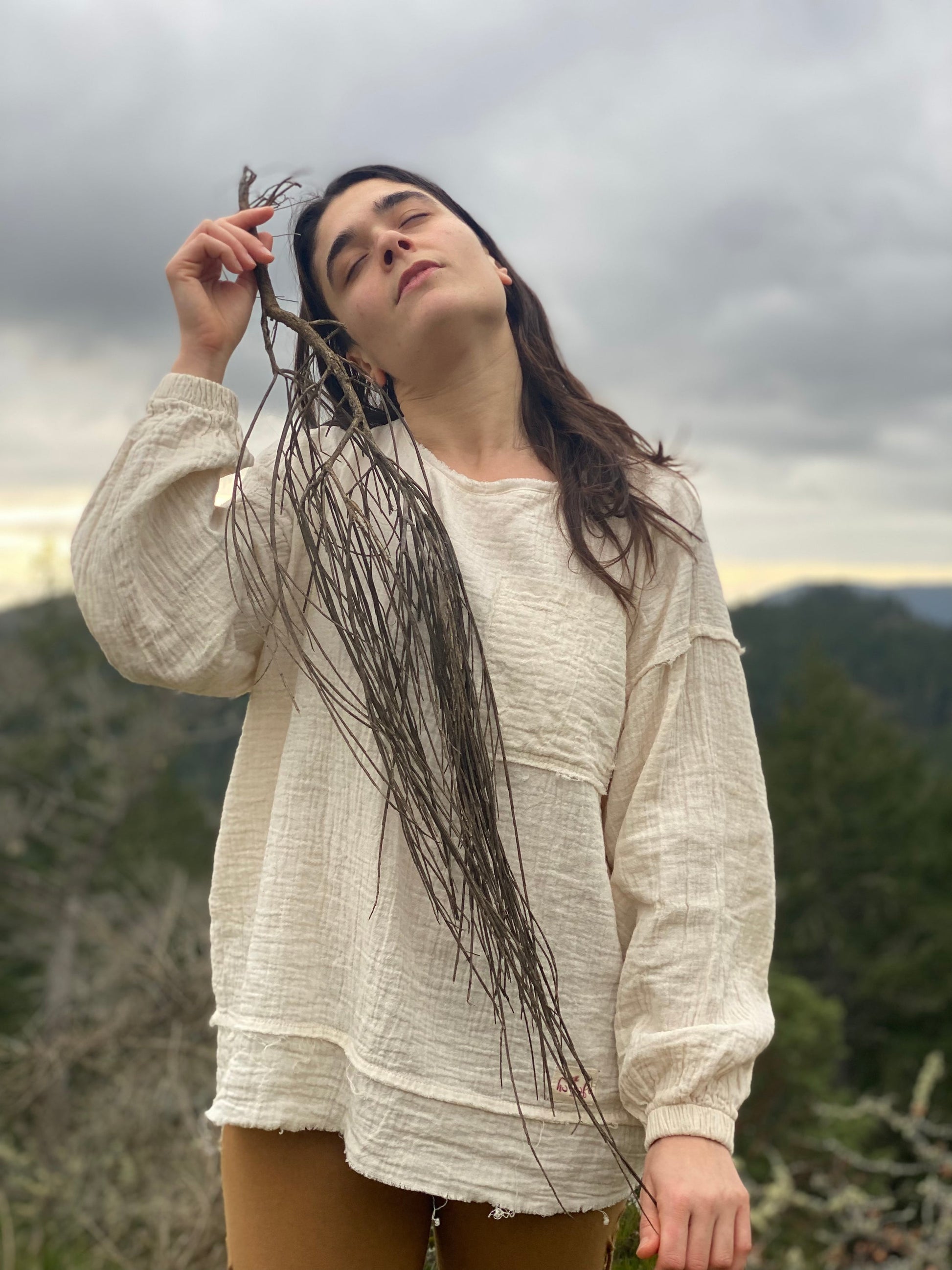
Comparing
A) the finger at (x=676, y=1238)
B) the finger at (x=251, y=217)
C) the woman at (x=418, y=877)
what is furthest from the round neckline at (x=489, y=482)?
the finger at (x=676, y=1238)

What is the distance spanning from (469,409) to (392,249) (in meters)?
0.22

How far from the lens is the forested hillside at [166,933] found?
421 centimetres

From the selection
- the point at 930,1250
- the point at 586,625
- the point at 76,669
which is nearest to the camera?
the point at 586,625

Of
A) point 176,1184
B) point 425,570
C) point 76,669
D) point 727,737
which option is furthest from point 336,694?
point 76,669

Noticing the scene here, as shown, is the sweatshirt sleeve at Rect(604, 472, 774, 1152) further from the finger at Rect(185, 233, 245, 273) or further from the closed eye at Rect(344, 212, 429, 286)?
the finger at Rect(185, 233, 245, 273)

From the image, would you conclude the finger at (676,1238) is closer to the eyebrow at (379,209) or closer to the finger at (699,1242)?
the finger at (699,1242)

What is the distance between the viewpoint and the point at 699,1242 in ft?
3.61

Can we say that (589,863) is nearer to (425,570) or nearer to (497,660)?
(497,660)

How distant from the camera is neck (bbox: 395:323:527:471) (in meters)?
1.44

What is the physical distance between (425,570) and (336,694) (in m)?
0.17

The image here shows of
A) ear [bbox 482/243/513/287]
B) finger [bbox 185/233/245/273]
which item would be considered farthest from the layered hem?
ear [bbox 482/243/513/287]

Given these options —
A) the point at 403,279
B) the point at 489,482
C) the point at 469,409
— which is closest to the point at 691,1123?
the point at 489,482

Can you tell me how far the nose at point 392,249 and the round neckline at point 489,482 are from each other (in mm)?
226

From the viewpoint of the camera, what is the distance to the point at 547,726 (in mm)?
1235
